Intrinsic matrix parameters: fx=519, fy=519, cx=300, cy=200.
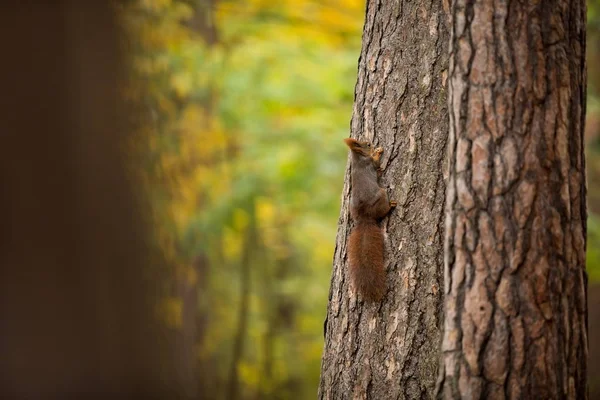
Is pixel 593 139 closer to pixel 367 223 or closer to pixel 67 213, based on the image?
pixel 367 223

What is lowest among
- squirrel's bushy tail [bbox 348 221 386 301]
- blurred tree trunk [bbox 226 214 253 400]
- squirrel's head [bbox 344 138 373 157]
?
blurred tree trunk [bbox 226 214 253 400]

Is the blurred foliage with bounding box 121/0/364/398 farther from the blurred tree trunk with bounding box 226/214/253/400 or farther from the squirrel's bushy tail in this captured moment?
the squirrel's bushy tail

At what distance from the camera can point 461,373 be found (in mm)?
2215

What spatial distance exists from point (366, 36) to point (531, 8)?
94cm

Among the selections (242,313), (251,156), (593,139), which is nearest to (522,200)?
(251,156)

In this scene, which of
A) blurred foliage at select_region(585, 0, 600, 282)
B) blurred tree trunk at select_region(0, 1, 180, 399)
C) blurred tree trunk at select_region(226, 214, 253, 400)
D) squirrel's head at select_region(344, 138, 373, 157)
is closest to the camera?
blurred tree trunk at select_region(0, 1, 180, 399)

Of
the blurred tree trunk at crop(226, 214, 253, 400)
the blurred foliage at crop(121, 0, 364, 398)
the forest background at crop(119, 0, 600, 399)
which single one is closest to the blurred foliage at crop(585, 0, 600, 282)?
the forest background at crop(119, 0, 600, 399)

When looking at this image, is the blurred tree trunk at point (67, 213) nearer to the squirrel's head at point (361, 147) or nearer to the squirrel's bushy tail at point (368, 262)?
the squirrel's bushy tail at point (368, 262)

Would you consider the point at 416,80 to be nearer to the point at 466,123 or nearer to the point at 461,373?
the point at 466,123

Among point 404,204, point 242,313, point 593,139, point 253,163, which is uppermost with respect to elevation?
point 593,139

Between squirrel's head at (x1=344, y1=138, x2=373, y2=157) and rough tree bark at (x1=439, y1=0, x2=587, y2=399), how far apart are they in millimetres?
690

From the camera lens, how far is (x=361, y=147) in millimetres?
2822

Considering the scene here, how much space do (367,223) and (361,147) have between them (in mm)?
419

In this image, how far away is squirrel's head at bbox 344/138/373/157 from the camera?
2.82 m
